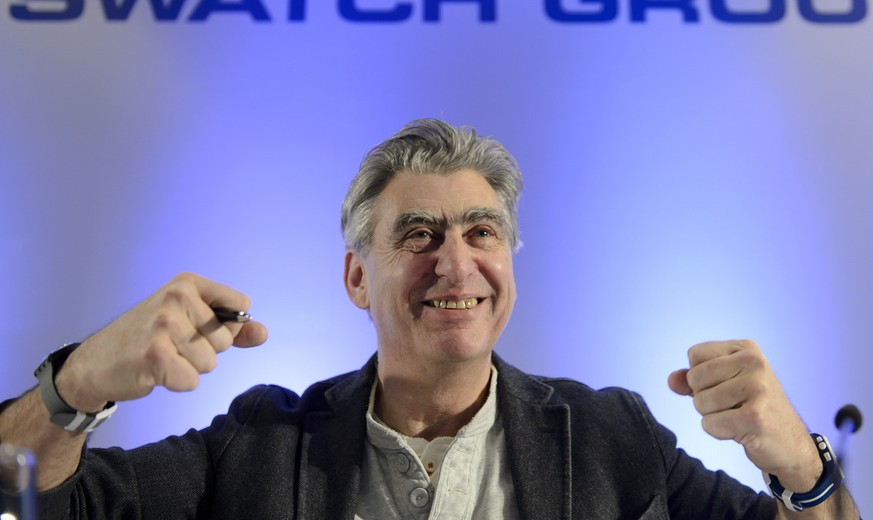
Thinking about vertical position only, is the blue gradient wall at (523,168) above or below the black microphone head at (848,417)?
above

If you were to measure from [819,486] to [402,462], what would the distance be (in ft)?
2.46

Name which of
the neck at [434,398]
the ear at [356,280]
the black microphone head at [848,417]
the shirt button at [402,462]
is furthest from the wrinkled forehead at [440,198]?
the black microphone head at [848,417]

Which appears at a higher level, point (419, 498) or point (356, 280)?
point (356, 280)

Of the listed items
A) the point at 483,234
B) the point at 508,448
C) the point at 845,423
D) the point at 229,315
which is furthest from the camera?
Answer: the point at 483,234

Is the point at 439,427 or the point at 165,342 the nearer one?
the point at 165,342

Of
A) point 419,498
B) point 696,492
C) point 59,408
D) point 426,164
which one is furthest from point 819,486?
point 59,408

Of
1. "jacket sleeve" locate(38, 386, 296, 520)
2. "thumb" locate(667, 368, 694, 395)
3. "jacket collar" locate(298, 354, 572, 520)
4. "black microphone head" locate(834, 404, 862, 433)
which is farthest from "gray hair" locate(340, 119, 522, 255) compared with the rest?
"black microphone head" locate(834, 404, 862, 433)

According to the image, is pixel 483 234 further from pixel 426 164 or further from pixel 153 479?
pixel 153 479

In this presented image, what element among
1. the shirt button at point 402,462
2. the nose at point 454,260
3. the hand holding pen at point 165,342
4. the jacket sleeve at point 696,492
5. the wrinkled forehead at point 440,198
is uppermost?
the wrinkled forehead at point 440,198

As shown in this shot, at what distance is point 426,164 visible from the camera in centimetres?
204

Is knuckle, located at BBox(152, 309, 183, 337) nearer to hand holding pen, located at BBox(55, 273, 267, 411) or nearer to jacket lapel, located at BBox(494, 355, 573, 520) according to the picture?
hand holding pen, located at BBox(55, 273, 267, 411)

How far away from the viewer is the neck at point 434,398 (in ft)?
6.40

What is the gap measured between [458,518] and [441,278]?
18.2 inches

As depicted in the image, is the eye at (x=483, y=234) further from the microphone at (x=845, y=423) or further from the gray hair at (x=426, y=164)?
the microphone at (x=845, y=423)
